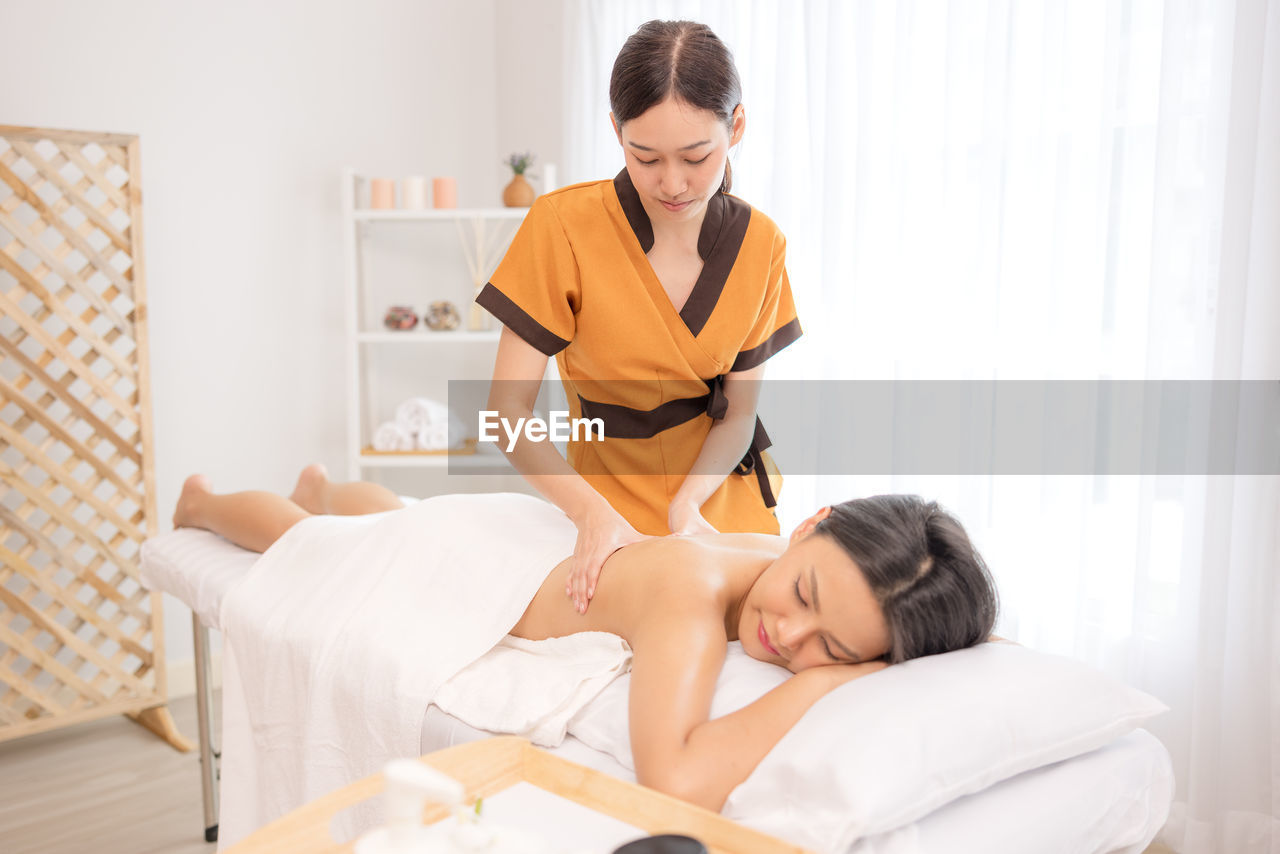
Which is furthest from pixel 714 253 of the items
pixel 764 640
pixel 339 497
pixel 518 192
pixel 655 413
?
pixel 518 192

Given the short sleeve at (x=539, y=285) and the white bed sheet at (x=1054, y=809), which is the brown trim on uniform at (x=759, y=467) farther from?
the white bed sheet at (x=1054, y=809)

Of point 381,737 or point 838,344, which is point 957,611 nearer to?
point 381,737

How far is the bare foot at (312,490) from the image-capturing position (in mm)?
2407

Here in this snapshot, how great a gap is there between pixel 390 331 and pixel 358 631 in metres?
2.07

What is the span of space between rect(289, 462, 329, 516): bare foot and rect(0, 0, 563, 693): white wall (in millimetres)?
932

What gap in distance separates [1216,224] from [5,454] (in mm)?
3190

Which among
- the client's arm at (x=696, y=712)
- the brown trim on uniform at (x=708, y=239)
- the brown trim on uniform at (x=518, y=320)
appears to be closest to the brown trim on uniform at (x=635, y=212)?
the brown trim on uniform at (x=708, y=239)

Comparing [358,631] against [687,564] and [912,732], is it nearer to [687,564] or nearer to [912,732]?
[687,564]

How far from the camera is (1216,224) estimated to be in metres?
2.03

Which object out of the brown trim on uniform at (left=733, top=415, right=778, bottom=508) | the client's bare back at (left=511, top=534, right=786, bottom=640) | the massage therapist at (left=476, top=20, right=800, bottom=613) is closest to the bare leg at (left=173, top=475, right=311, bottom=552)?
the massage therapist at (left=476, top=20, right=800, bottom=613)

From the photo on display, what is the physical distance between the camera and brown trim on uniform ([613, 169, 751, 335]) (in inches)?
62.3

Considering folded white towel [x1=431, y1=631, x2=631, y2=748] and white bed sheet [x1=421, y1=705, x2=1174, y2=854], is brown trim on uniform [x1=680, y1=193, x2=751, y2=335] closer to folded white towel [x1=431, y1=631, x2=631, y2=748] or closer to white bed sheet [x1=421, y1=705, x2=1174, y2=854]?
folded white towel [x1=431, y1=631, x2=631, y2=748]

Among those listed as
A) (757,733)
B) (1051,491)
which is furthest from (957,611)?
(1051,491)

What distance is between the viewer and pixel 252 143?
321cm
